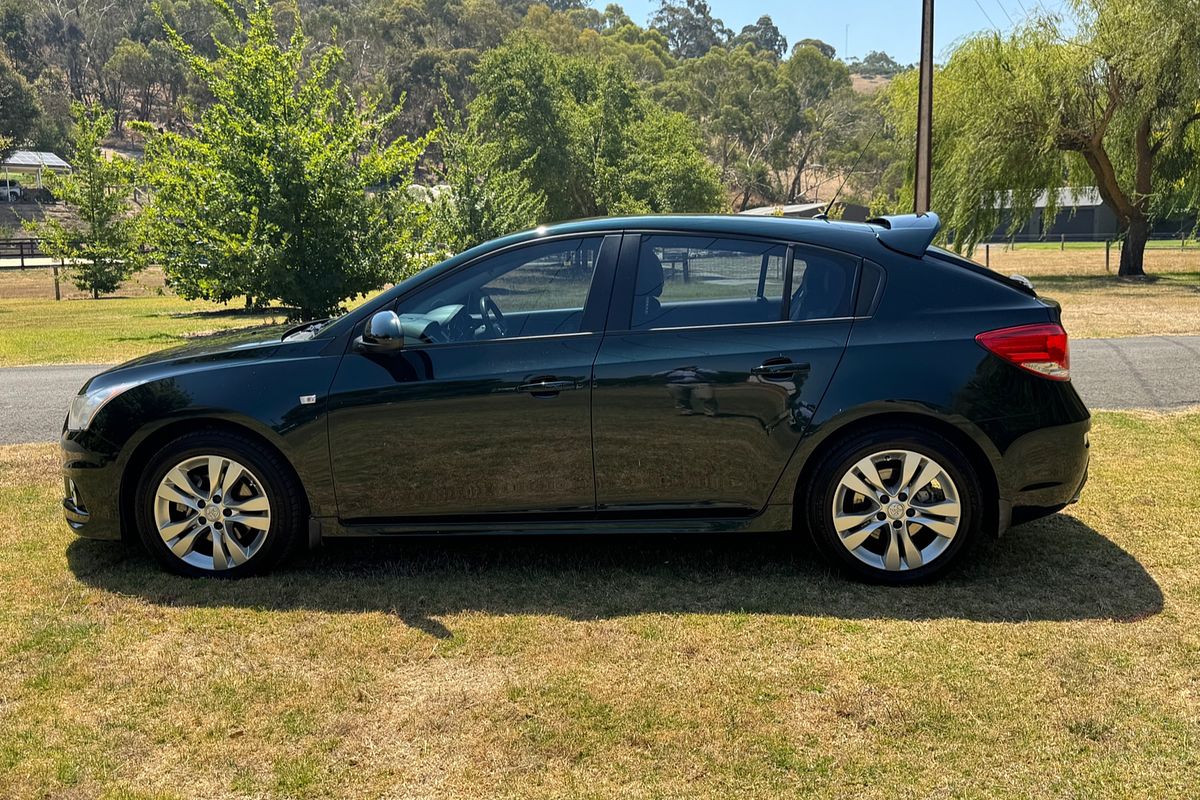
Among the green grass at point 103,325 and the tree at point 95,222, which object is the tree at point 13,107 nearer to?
the tree at point 95,222

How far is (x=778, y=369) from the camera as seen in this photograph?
4430mm

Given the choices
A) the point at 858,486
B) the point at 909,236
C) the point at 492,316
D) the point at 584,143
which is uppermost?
the point at 584,143

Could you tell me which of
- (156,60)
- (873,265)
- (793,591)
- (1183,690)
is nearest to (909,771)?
(1183,690)

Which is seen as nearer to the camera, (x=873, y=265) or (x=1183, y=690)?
(x=1183, y=690)

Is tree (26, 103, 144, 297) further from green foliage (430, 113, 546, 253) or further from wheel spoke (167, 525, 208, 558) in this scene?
wheel spoke (167, 525, 208, 558)

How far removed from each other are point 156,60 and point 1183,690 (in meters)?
125

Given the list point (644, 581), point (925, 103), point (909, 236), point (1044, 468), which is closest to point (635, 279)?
point (909, 236)

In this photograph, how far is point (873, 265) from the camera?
456 cm

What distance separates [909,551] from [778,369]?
973 mm

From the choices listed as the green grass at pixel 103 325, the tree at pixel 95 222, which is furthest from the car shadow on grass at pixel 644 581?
the tree at pixel 95 222

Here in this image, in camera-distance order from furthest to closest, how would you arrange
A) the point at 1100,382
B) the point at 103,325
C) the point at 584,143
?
the point at 584,143 → the point at 103,325 → the point at 1100,382

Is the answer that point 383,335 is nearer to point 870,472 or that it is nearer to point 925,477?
point 870,472

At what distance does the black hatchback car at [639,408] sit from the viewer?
4.44 metres

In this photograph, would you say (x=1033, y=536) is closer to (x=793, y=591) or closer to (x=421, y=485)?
(x=793, y=591)
